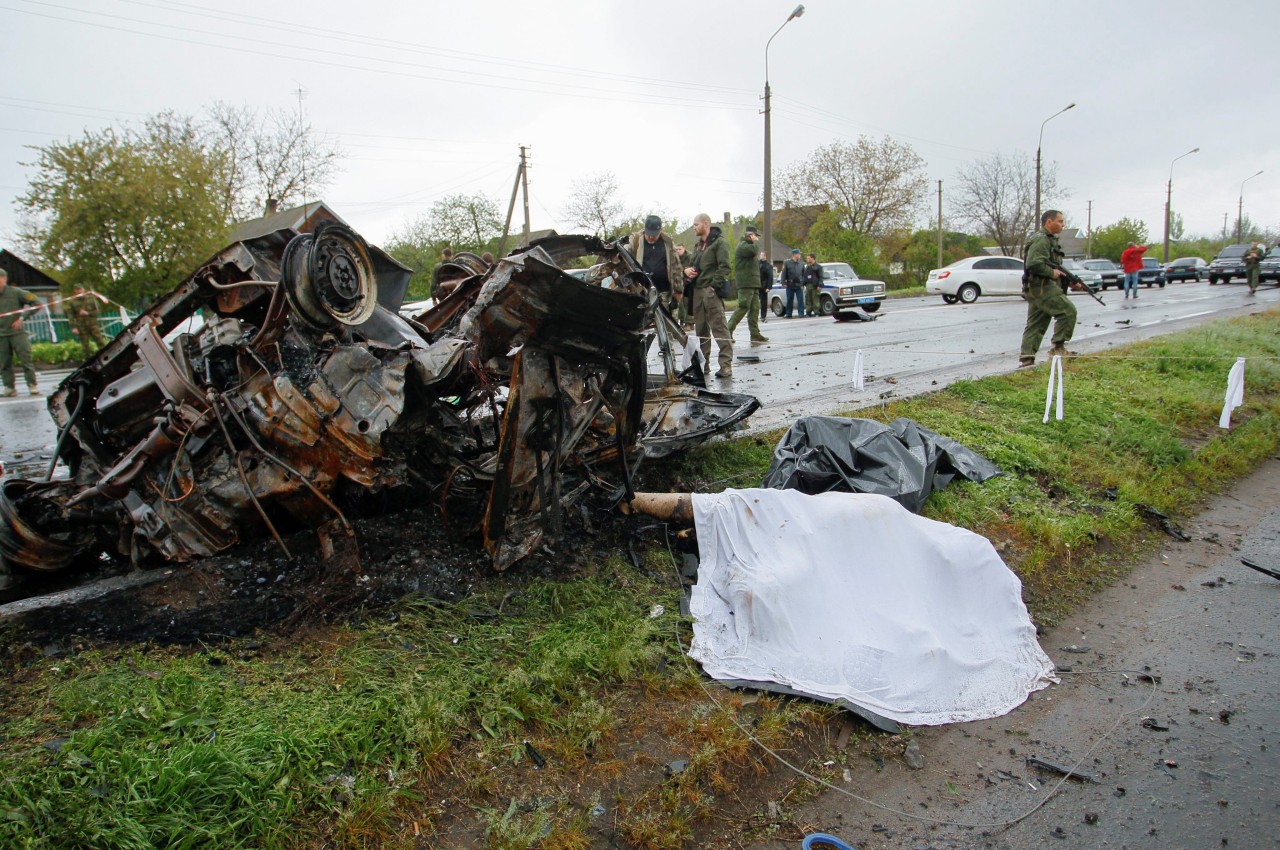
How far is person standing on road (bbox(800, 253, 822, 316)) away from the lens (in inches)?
836

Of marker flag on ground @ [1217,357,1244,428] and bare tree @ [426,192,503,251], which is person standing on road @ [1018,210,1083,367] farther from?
bare tree @ [426,192,503,251]

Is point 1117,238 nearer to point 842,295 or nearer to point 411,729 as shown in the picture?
point 842,295

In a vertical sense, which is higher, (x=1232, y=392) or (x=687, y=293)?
(x=687, y=293)

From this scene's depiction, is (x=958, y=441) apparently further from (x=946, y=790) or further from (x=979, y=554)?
(x=946, y=790)

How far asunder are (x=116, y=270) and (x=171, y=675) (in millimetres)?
17319

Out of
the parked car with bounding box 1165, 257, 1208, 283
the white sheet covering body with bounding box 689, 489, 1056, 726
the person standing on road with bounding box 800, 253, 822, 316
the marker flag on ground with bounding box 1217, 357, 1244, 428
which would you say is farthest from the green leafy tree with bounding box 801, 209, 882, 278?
the white sheet covering body with bounding box 689, 489, 1056, 726

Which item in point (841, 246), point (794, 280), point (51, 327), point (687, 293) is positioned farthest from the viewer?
point (841, 246)

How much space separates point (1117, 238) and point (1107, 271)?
115 ft

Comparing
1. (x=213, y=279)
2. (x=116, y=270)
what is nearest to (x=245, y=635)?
(x=213, y=279)

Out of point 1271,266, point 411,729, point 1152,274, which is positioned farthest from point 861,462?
point 1152,274

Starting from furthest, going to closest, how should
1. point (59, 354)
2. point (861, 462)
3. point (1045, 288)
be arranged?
1. point (59, 354)
2. point (1045, 288)
3. point (861, 462)

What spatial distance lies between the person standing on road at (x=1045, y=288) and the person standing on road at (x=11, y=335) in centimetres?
1241

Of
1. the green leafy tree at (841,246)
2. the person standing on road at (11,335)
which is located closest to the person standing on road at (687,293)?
the person standing on road at (11,335)

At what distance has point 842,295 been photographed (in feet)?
66.1
